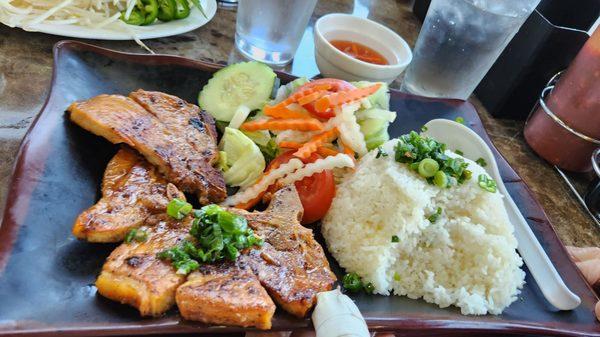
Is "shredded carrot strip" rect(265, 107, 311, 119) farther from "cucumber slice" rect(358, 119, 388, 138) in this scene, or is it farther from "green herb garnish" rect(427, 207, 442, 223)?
"green herb garnish" rect(427, 207, 442, 223)

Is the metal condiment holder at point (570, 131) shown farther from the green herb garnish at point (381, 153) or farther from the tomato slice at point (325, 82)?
the tomato slice at point (325, 82)

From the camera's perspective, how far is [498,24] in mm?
2697

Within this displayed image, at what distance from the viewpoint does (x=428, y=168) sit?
1.98 meters

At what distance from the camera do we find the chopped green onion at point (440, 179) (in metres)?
1.95

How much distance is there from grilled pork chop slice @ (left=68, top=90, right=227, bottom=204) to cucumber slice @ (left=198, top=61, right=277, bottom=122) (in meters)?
0.21

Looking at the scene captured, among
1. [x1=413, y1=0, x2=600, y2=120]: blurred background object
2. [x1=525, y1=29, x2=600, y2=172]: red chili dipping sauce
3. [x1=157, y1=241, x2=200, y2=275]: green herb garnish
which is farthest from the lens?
[x1=413, y1=0, x2=600, y2=120]: blurred background object

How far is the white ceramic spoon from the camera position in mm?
1811

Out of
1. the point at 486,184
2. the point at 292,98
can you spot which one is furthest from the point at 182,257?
the point at 486,184

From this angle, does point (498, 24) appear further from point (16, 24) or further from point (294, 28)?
point (16, 24)

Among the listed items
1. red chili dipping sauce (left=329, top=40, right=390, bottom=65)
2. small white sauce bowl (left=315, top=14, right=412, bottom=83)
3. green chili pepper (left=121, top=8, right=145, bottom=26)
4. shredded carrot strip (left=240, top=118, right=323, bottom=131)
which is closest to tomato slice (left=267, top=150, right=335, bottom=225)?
shredded carrot strip (left=240, top=118, right=323, bottom=131)

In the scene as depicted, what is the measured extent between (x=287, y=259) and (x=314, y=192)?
0.45 metres

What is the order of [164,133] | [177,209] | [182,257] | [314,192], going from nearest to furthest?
[182,257]
[177,209]
[164,133]
[314,192]

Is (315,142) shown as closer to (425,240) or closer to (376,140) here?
(376,140)

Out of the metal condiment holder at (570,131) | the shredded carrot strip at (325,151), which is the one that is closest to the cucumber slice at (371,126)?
the shredded carrot strip at (325,151)
